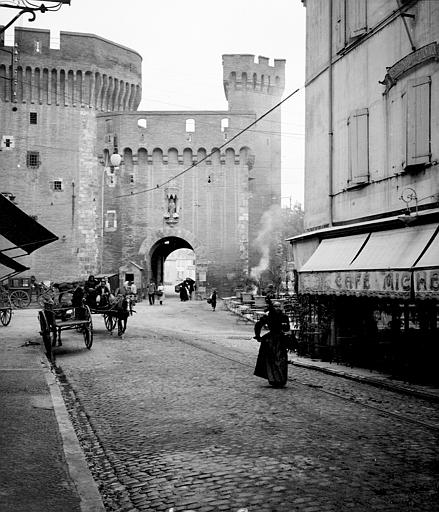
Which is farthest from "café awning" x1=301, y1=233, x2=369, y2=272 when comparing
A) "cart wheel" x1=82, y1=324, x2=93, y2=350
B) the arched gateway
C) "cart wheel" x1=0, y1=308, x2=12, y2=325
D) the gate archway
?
the gate archway

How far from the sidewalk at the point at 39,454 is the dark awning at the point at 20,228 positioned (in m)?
2.71

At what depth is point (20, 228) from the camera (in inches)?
436

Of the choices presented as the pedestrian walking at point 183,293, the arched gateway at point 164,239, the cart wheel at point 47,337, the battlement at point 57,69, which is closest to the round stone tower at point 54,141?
the battlement at point 57,69

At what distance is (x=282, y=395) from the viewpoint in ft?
27.8

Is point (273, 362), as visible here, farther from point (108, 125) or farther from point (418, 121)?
point (108, 125)

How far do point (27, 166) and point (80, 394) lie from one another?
32527 mm

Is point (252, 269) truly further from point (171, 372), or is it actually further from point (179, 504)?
point (179, 504)

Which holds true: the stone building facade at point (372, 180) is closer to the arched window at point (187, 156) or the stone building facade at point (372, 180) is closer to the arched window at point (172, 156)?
the arched window at point (187, 156)

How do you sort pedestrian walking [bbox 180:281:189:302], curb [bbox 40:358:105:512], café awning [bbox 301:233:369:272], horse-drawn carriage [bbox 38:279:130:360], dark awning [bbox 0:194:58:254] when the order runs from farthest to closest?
pedestrian walking [bbox 180:281:189:302] < horse-drawn carriage [bbox 38:279:130:360] < café awning [bbox 301:233:369:272] < dark awning [bbox 0:194:58:254] < curb [bbox 40:358:105:512]

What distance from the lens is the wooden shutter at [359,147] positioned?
12219mm

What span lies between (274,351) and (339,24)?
814 centimetres

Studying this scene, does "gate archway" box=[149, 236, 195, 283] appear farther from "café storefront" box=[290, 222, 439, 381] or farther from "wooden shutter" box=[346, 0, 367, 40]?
"wooden shutter" box=[346, 0, 367, 40]

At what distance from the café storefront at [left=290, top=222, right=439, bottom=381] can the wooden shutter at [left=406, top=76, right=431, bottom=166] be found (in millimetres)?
1250

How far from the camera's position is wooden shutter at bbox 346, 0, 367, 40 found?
1238cm
